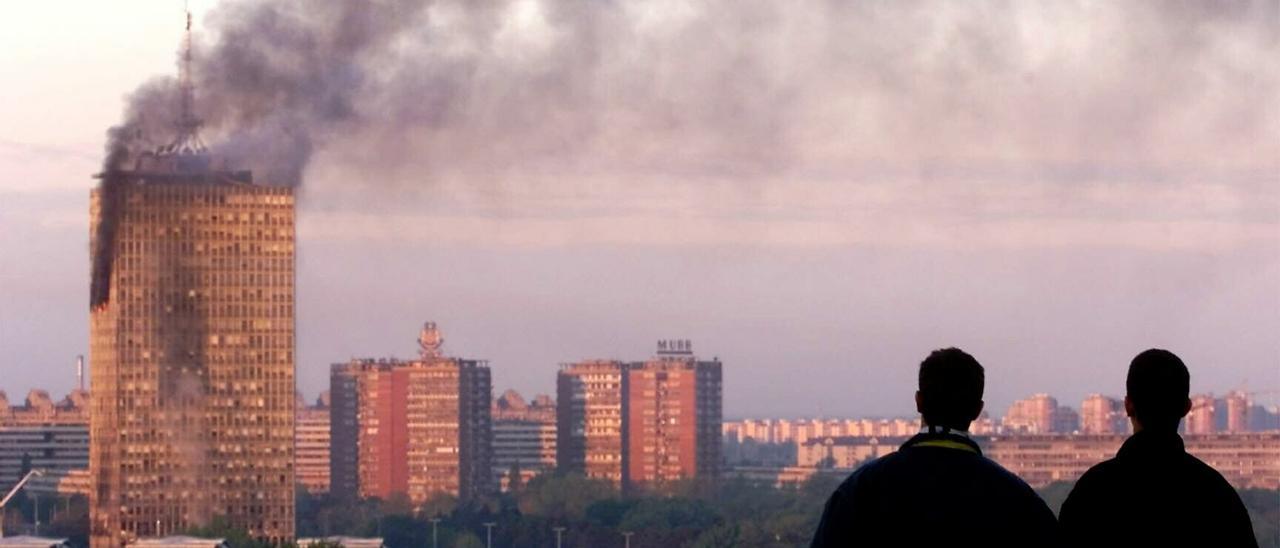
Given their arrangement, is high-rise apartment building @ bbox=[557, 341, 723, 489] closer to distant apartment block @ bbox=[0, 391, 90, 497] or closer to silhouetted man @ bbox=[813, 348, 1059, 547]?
distant apartment block @ bbox=[0, 391, 90, 497]

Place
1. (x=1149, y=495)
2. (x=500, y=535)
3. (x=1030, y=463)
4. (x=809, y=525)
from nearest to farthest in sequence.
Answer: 1. (x=1149, y=495)
2. (x=809, y=525)
3. (x=500, y=535)
4. (x=1030, y=463)

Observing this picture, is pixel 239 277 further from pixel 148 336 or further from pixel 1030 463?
pixel 1030 463

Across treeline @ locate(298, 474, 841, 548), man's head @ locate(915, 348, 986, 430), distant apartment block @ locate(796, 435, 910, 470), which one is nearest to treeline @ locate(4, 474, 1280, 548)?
treeline @ locate(298, 474, 841, 548)

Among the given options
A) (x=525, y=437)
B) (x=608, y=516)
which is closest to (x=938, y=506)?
(x=608, y=516)

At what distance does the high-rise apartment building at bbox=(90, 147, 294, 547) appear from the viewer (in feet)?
263

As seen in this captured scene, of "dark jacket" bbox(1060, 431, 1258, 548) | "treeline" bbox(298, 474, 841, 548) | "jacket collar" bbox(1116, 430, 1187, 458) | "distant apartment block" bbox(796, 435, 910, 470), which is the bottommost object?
"treeline" bbox(298, 474, 841, 548)

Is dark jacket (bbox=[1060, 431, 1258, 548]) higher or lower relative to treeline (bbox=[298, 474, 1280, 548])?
higher

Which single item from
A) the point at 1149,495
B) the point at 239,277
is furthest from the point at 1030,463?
the point at 1149,495

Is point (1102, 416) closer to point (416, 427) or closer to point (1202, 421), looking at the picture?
point (1202, 421)

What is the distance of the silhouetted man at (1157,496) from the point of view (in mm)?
6477

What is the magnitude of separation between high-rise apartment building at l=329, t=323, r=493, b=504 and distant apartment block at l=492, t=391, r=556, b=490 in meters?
8.04

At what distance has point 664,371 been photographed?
145375 mm

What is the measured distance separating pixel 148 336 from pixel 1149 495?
7609 centimetres

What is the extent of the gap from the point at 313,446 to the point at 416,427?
38.1ft
